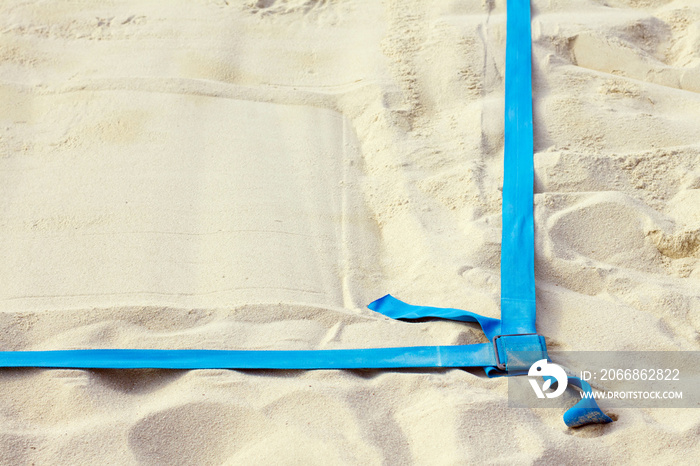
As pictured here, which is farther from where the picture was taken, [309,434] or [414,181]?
[414,181]

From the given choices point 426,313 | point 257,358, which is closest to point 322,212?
point 426,313

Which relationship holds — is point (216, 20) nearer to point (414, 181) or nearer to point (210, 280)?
point (414, 181)

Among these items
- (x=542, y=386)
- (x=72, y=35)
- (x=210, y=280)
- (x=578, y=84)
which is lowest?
(x=542, y=386)

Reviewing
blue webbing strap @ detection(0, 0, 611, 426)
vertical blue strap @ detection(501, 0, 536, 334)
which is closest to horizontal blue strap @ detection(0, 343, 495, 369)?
blue webbing strap @ detection(0, 0, 611, 426)

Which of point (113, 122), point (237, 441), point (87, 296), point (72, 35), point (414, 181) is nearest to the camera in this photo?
point (237, 441)

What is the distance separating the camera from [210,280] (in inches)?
71.2

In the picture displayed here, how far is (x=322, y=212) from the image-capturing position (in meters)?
2.10

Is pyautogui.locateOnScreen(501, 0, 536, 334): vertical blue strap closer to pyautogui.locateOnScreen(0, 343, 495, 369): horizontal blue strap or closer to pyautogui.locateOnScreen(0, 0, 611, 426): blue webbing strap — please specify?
pyautogui.locateOnScreen(0, 0, 611, 426): blue webbing strap

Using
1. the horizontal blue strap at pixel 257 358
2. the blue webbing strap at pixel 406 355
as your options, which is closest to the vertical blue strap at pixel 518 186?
the blue webbing strap at pixel 406 355

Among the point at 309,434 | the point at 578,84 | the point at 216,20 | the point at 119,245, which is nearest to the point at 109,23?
the point at 216,20

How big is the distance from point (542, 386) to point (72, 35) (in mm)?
2599

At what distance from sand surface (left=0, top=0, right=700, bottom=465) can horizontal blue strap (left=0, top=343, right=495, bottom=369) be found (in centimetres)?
3

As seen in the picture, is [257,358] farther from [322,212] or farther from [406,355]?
[322,212]

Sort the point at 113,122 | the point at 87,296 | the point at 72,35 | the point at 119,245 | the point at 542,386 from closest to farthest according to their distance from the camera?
the point at 542,386
the point at 87,296
the point at 119,245
the point at 113,122
the point at 72,35
